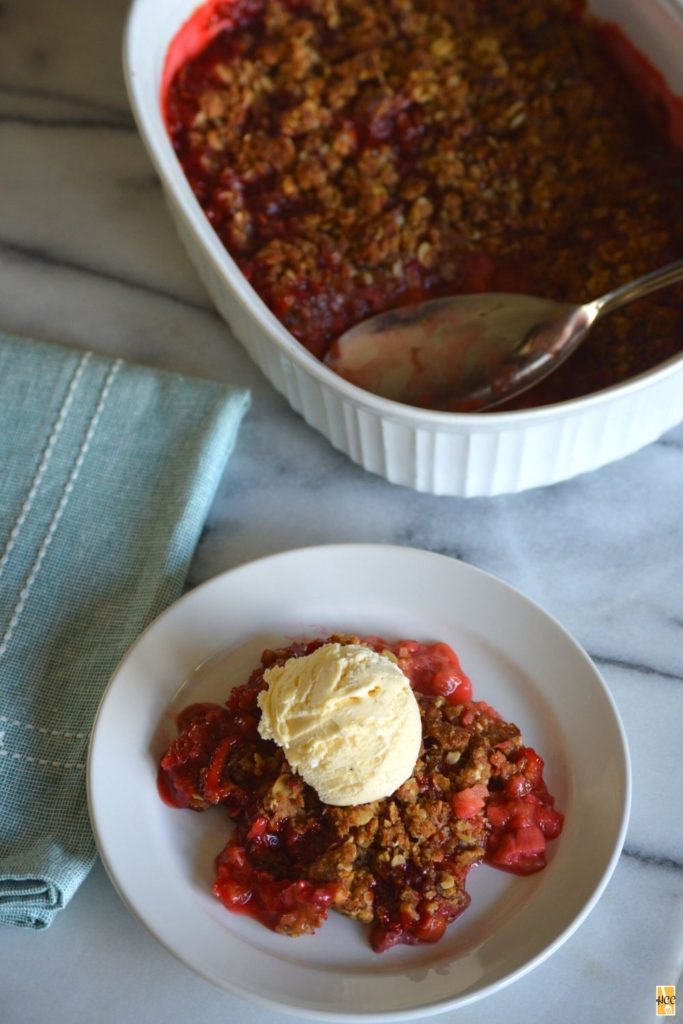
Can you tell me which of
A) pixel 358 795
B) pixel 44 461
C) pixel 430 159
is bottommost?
pixel 44 461

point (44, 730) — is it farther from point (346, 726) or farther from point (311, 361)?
point (311, 361)

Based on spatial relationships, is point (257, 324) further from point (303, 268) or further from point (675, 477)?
point (675, 477)

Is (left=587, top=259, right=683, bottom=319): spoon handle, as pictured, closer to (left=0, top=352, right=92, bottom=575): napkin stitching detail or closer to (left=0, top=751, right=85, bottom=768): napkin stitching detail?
(left=0, top=352, right=92, bottom=575): napkin stitching detail

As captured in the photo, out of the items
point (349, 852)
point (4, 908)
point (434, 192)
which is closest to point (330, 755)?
point (349, 852)

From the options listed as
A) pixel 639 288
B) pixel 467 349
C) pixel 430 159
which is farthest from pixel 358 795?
pixel 430 159

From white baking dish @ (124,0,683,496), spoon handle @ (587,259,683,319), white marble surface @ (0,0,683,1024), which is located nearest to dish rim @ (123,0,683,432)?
white baking dish @ (124,0,683,496)

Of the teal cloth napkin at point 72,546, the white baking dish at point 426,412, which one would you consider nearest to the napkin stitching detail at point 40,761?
the teal cloth napkin at point 72,546
